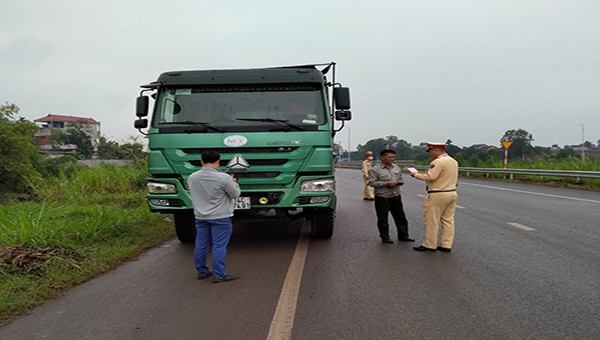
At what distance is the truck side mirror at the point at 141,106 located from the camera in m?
7.18

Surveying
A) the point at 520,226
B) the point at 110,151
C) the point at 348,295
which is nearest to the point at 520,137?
the point at 110,151

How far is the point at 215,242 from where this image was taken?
5250mm

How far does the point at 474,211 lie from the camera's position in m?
11.3

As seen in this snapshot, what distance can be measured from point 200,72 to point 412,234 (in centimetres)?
445

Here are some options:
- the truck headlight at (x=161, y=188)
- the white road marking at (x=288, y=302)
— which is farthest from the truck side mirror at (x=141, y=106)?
the white road marking at (x=288, y=302)

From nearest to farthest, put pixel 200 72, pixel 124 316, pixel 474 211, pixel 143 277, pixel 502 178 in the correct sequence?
1. pixel 124 316
2. pixel 143 277
3. pixel 200 72
4. pixel 474 211
5. pixel 502 178

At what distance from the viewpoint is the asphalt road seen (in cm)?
370

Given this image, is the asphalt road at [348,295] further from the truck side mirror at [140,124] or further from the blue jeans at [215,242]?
the truck side mirror at [140,124]

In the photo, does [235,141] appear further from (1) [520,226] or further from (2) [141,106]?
(1) [520,226]

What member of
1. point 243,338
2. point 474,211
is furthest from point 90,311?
point 474,211

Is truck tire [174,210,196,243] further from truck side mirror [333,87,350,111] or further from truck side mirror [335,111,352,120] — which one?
truck side mirror [333,87,350,111]

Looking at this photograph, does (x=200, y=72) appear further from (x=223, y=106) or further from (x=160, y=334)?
(x=160, y=334)

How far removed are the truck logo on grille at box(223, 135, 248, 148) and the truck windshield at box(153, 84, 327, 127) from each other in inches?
15.1

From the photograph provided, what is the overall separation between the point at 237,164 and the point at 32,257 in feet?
8.98
